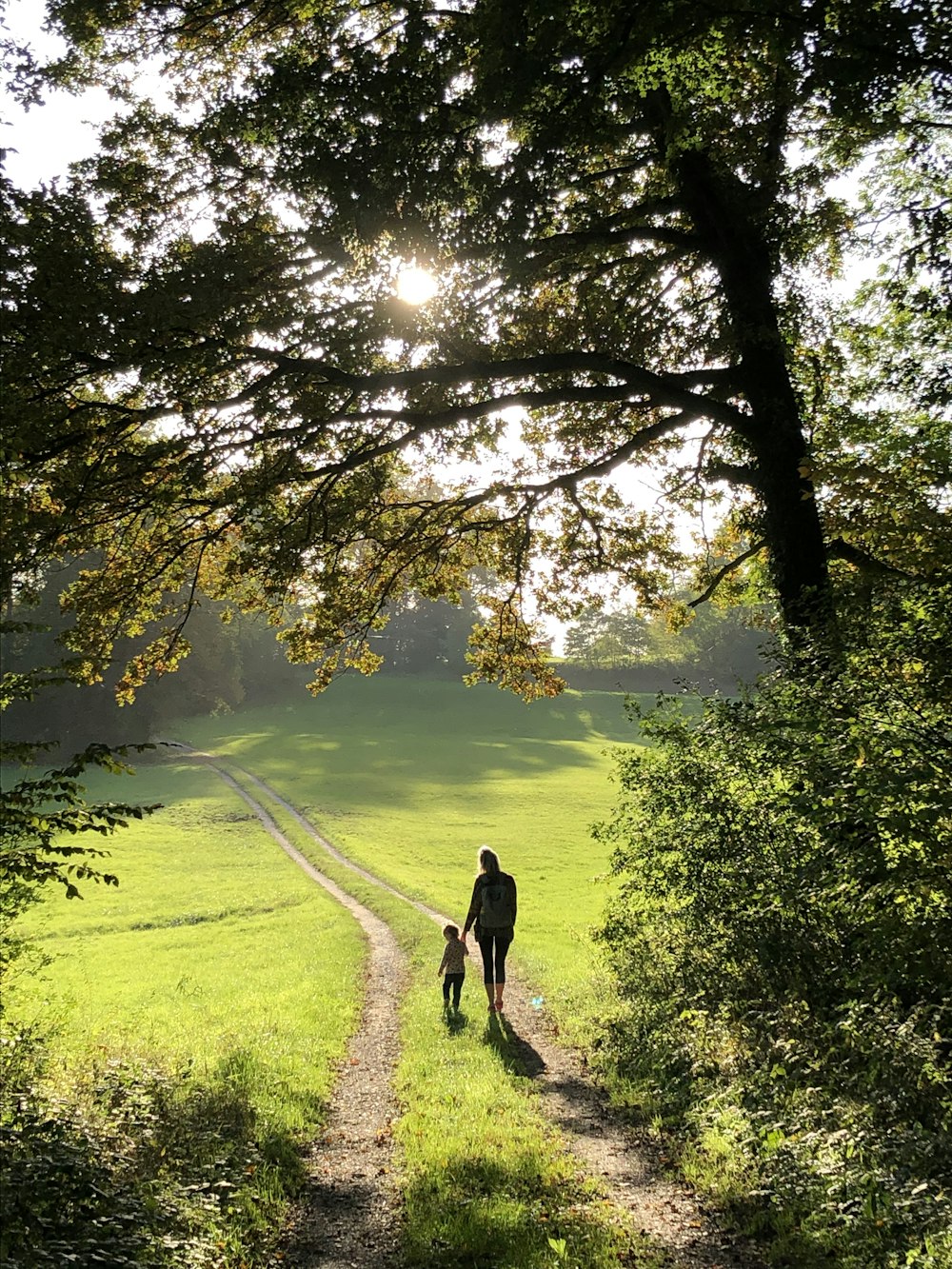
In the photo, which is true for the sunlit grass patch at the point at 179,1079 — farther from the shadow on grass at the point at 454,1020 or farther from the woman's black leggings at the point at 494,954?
the woman's black leggings at the point at 494,954

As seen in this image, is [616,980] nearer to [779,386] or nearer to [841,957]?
[841,957]

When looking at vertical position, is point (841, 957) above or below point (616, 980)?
above

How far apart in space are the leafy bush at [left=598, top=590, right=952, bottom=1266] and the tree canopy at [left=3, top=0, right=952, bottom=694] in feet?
5.41

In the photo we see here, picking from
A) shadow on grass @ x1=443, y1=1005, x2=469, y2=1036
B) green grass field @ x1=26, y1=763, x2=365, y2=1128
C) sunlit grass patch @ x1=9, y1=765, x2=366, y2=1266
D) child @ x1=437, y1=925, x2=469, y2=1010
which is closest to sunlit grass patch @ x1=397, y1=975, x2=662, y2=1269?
shadow on grass @ x1=443, y1=1005, x2=469, y2=1036

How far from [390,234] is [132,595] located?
638cm

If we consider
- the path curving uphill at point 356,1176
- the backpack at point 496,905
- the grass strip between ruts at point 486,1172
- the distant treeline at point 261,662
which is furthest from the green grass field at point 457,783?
the distant treeline at point 261,662

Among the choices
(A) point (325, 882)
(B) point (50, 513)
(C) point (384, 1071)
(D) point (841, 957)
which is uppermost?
(B) point (50, 513)

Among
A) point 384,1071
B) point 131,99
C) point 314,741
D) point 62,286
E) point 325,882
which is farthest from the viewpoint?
point 314,741

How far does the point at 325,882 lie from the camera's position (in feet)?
86.2

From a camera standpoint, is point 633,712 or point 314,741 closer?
point 633,712

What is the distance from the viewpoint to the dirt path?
17.4ft

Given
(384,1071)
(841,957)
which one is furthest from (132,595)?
(841,957)

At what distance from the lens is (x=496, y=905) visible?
11.0 meters

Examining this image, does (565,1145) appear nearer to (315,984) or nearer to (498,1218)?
(498,1218)
